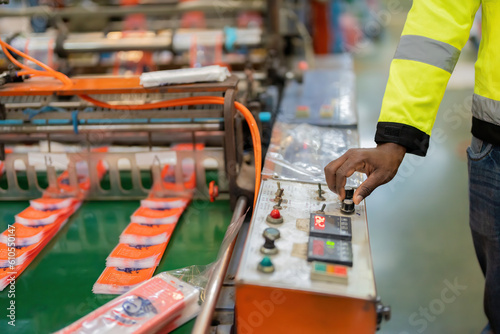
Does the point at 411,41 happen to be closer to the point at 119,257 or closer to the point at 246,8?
the point at 119,257

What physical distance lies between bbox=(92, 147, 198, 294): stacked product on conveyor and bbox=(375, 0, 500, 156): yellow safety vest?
727 millimetres

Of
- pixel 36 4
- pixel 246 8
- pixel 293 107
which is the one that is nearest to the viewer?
pixel 293 107

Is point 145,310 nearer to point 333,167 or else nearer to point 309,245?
point 309,245

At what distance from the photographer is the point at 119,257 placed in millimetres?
1277

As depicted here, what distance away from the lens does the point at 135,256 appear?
1286 millimetres

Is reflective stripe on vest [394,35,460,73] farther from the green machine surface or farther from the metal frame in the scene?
the green machine surface

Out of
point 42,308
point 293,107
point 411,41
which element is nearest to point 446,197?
point 293,107

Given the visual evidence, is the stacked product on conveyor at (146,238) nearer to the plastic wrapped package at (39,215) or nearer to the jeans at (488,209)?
the plastic wrapped package at (39,215)

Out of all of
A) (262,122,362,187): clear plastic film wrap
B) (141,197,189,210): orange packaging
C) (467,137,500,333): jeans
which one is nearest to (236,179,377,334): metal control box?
(262,122,362,187): clear plastic film wrap

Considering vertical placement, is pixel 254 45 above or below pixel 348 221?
above

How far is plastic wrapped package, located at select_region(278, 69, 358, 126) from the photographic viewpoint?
1.92m

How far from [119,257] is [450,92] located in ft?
13.1

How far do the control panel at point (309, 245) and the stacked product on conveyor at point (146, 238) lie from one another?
Result: 0.39m

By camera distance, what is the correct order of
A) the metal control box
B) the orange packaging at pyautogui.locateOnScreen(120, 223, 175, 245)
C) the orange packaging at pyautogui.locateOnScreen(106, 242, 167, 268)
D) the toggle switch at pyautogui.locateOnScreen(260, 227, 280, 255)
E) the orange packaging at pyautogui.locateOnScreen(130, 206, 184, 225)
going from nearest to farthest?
the metal control box → the toggle switch at pyautogui.locateOnScreen(260, 227, 280, 255) → the orange packaging at pyautogui.locateOnScreen(106, 242, 167, 268) → the orange packaging at pyautogui.locateOnScreen(120, 223, 175, 245) → the orange packaging at pyautogui.locateOnScreen(130, 206, 184, 225)
